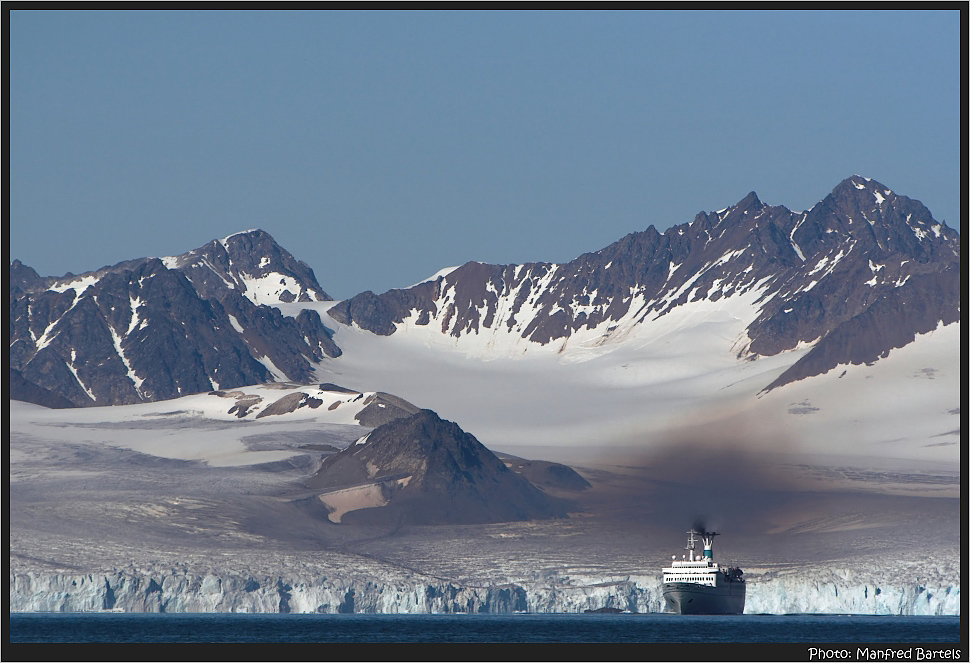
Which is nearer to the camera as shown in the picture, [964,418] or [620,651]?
[964,418]

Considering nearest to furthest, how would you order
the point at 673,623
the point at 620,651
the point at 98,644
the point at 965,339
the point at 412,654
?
the point at 965,339, the point at 412,654, the point at 620,651, the point at 98,644, the point at 673,623

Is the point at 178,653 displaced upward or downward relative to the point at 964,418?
downward

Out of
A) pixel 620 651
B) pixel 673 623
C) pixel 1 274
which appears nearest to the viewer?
pixel 1 274

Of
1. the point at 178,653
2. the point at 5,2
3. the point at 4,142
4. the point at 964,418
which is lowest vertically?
the point at 178,653

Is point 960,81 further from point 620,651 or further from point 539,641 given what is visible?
point 539,641

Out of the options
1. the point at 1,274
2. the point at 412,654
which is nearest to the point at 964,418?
the point at 1,274

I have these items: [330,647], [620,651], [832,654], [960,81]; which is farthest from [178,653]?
[960,81]

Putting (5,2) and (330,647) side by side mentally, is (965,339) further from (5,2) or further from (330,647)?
(330,647)
